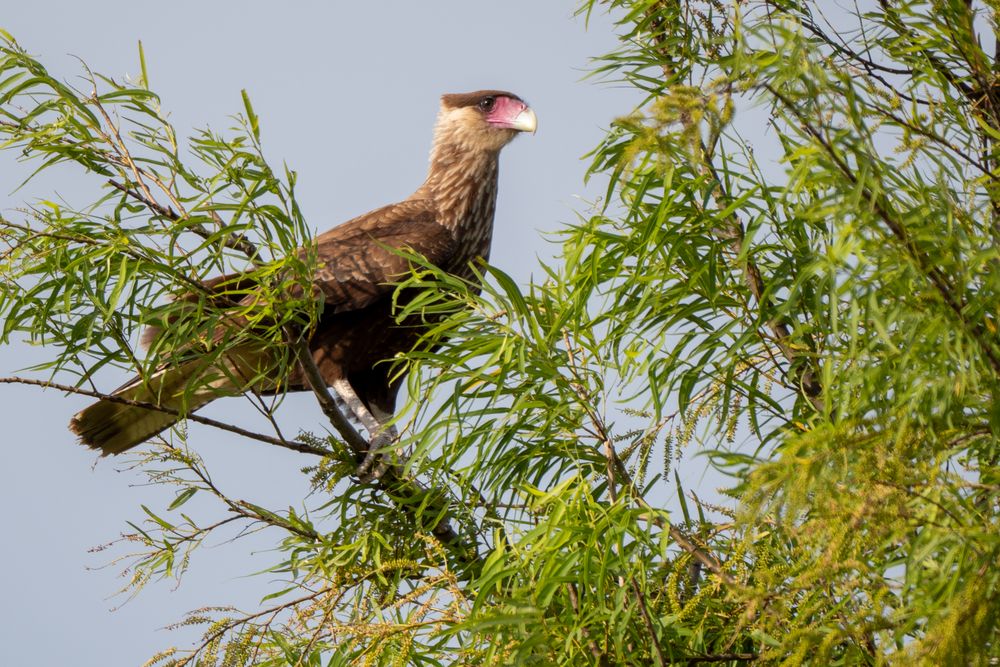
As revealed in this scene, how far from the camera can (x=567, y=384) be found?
306 centimetres

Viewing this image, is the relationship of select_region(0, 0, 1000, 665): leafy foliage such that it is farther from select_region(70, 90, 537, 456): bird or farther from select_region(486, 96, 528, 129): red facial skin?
select_region(486, 96, 528, 129): red facial skin

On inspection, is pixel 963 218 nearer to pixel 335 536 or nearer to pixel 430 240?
pixel 335 536

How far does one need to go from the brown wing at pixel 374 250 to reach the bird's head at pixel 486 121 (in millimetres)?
681

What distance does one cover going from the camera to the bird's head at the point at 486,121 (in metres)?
6.56

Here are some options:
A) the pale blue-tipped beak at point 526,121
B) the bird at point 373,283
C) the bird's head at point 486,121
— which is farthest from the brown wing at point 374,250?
the pale blue-tipped beak at point 526,121

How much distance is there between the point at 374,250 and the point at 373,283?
0.23 metres

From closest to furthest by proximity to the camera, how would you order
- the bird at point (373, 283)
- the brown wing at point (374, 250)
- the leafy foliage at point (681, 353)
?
the leafy foliage at point (681, 353), the bird at point (373, 283), the brown wing at point (374, 250)

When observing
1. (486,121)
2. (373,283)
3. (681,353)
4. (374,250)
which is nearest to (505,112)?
(486,121)

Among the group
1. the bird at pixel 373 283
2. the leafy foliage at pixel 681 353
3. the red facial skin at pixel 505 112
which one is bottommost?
the leafy foliage at pixel 681 353

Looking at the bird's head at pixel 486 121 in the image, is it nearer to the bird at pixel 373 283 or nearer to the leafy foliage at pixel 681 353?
the bird at pixel 373 283

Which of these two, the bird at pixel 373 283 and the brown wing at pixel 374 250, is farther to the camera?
the brown wing at pixel 374 250

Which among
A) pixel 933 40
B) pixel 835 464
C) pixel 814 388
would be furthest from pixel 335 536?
pixel 933 40

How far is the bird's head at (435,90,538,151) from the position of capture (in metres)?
6.56

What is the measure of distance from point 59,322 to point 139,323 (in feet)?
0.80
